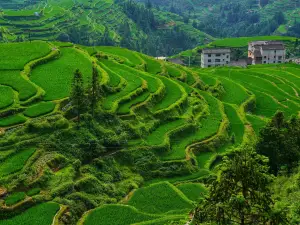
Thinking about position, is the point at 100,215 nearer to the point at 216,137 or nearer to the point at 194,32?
the point at 216,137

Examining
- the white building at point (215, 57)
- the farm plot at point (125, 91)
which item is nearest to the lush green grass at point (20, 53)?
the farm plot at point (125, 91)

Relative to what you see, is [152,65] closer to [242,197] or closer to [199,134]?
[199,134]

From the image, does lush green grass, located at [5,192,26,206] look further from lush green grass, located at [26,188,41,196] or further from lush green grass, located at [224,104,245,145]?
lush green grass, located at [224,104,245,145]

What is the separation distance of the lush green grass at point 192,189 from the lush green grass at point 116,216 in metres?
3.49

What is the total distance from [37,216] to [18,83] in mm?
12844

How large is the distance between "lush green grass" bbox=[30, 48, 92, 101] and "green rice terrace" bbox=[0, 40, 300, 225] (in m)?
0.07

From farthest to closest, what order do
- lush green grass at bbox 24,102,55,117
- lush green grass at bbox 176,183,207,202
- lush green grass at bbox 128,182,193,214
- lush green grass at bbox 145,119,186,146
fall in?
1. lush green grass at bbox 145,119,186,146
2. lush green grass at bbox 24,102,55,117
3. lush green grass at bbox 176,183,207,202
4. lush green grass at bbox 128,182,193,214

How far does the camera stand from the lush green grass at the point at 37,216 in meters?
18.0

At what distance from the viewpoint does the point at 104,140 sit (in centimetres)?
2522

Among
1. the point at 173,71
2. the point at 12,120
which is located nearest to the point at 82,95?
the point at 12,120

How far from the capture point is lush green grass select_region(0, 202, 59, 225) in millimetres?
18047

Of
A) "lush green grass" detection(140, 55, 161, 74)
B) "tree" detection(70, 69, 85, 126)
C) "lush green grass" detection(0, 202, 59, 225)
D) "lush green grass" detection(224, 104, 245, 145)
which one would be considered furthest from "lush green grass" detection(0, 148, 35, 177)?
"lush green grass" detection(140, 55, 161, 74)

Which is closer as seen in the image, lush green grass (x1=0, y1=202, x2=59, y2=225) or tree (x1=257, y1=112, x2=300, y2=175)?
lush green grass (x1=0, y1=202, x2=59, y2=225)

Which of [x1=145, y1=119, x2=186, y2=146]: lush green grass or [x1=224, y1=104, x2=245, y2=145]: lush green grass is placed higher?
[x1=145, y1=119, x2=186, y2=146]: lush green grass
